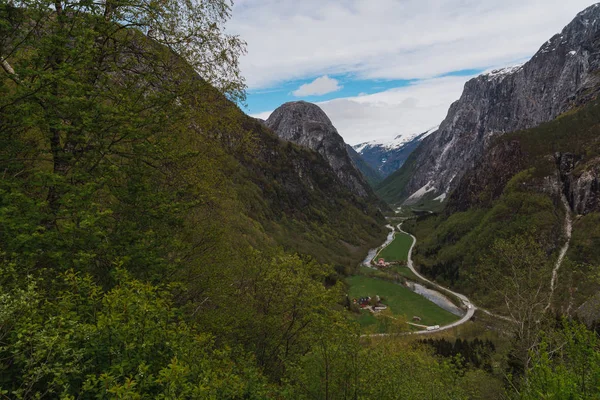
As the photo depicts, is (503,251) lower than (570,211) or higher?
higher

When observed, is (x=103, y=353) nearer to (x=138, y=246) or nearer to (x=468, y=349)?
(x=138, y=246)

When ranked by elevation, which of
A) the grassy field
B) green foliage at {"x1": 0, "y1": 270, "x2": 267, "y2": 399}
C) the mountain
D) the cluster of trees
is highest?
green foliage at {"x1": 0, "y1": 270, "x2": 267, "y2": 399}

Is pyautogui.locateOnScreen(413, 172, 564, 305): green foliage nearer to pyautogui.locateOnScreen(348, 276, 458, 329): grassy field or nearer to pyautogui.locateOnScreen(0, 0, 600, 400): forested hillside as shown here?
pyautogui.locateOnScreen(348, 276, 458, 329): grassy field

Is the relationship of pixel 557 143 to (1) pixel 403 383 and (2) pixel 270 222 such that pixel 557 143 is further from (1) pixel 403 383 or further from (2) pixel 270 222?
(1) pixel 403 383

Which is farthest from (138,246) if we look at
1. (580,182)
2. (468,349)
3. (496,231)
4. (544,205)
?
(580,182)

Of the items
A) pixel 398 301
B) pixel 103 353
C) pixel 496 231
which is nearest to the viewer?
pixel 103 353

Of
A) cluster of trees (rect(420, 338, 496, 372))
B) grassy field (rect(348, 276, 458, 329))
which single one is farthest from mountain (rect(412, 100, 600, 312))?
cluster of trees (rect(420, 338, 496, 372))

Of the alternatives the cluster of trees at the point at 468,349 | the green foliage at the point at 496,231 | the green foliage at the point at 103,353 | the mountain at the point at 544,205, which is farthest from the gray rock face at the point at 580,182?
the green foliage at the point at 103,353

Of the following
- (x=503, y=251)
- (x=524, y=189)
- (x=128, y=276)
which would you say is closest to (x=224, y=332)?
(x=128, y=276)
